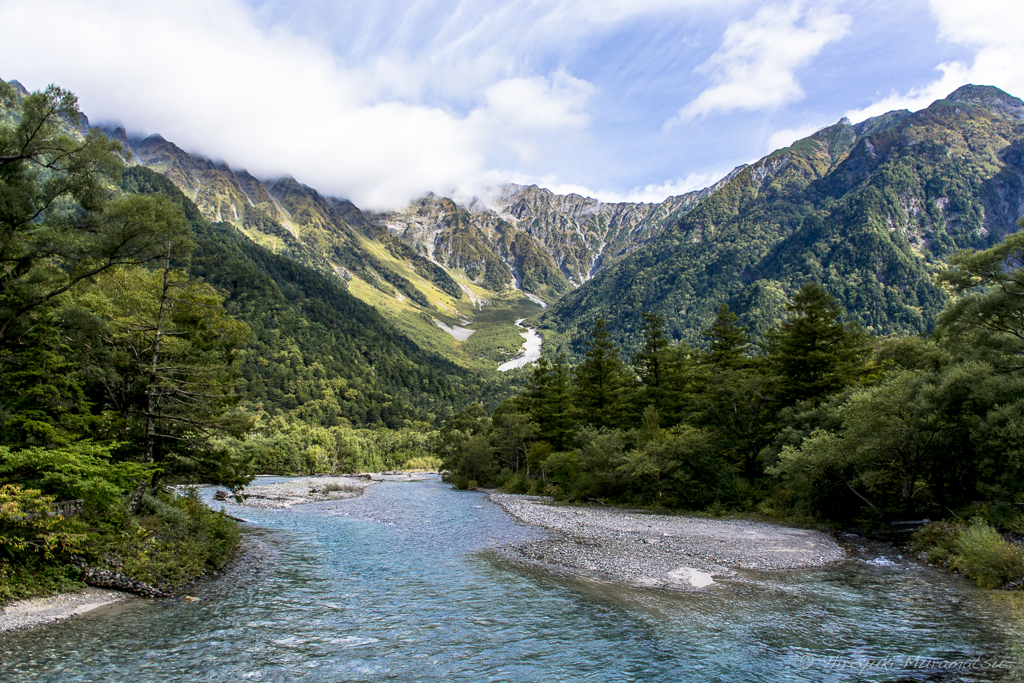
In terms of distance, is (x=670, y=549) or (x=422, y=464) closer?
(x=670, y=549)

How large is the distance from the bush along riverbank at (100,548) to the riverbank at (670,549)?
13.6 metres

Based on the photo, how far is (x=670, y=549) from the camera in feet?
78.3

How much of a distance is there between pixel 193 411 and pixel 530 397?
4855 centimetres

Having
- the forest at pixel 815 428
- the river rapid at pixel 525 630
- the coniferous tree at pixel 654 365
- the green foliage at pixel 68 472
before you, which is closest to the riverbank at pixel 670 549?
the river rapid at pixel 525 630

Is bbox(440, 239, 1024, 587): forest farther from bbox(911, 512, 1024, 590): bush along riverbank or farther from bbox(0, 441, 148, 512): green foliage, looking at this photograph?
bbox(0, 441, 148, 512): green foliage

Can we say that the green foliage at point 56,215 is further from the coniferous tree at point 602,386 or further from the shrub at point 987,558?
the coniferous tree at point 602,386

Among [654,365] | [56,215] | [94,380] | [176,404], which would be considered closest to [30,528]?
[176,404]

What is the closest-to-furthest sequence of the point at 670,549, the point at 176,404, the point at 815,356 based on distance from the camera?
the point at 176,404 < the point at 670,549 < the point at 815,356

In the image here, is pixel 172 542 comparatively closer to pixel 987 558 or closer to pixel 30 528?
pixel 30 528

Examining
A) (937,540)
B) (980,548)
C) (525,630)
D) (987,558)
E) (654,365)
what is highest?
(654,365)

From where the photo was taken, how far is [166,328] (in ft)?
72.5

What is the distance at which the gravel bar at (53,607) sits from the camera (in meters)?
12.5

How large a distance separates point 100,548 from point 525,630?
1389cm

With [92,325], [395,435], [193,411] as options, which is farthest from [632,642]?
[395,435]
